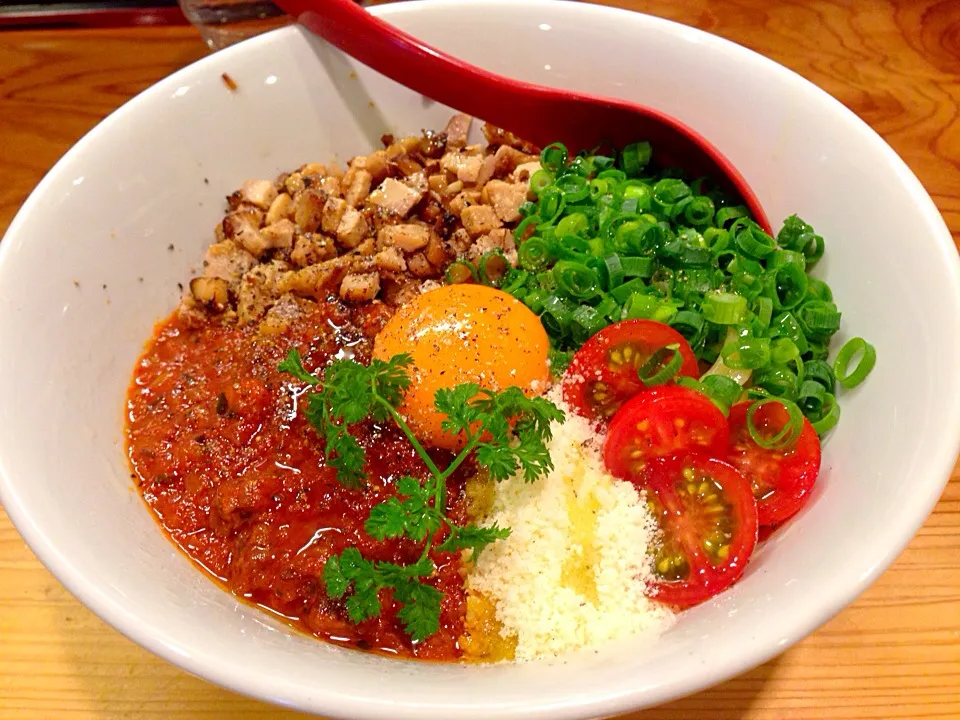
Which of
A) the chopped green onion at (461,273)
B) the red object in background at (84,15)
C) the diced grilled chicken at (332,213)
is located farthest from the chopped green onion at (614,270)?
the red object in background at (84,15)

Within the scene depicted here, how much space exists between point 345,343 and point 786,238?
1.35m

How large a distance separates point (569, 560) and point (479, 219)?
112cm

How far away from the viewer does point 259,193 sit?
2248 millimetres

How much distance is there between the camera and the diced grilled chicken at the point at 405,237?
7.07 ft

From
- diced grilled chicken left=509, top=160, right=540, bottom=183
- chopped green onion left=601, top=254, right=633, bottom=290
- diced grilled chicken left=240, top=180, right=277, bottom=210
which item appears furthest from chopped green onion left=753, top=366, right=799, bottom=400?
diced grilled chicken left=240, top=180, right=277, bottom=210

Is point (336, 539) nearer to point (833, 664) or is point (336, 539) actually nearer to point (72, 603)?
point (72, 603)

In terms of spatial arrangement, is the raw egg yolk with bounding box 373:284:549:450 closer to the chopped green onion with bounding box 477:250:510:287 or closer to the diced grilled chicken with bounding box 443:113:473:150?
the chopped green onion with bounding box 477:250:510:287

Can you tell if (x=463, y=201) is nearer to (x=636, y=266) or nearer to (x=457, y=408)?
(x=636, y=266)

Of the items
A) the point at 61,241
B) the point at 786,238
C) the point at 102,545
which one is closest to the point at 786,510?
the point at 786,238

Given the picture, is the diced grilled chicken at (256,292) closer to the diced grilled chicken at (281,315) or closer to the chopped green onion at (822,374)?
the diced grilled chicken at (281,315)

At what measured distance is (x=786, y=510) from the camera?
1593mm

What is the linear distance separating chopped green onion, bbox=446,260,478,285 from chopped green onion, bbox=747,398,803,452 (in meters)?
0.94

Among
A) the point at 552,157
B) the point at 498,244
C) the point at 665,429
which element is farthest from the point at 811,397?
the point at 552,157

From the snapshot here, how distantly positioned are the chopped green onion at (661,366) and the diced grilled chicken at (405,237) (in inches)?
33.2
